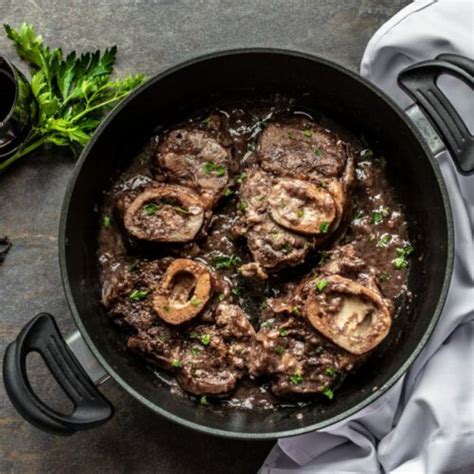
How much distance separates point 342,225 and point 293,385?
0.80 metres

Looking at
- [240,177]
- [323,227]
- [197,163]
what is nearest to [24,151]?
[197,163]

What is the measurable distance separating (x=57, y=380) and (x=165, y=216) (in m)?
0.90

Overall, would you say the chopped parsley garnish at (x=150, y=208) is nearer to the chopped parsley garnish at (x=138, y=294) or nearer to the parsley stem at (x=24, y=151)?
the chopped parsley garnish at (x=138, y=294)

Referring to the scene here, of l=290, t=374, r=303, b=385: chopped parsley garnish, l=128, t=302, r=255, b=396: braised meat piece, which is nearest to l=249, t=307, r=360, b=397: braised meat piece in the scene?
l=290, t=374, r=303, b=385: chopped parsley garnish

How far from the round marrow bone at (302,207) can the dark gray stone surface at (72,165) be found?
2.88 feet

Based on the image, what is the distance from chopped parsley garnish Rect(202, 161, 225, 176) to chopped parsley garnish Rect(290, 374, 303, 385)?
1.02m

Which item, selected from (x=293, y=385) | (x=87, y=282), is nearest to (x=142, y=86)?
(x=87, y=282)

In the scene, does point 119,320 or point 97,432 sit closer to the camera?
point 119,320

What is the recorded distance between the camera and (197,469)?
3883 millimetres

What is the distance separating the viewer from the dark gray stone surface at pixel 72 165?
3889 millimetres

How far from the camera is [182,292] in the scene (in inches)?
140

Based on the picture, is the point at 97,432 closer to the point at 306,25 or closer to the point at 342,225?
the point at 342,225

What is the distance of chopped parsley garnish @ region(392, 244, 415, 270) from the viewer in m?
3.75

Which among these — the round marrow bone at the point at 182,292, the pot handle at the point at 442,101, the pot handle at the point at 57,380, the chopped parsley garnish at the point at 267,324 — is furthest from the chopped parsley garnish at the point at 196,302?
the pot handle at the point at 442,101
